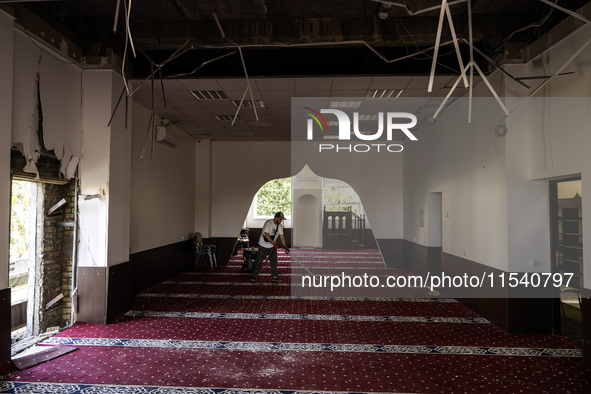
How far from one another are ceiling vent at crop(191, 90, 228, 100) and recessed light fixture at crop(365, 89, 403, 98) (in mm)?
2386

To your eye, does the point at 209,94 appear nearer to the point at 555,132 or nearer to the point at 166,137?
the point at 166,137

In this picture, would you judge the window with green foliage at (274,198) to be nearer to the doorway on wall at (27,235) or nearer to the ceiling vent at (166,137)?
the ceiling vent at (166,137)

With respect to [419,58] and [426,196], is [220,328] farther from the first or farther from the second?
[426,196]

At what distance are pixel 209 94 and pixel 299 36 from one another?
2.11 m

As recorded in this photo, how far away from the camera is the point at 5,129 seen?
3.82 meters

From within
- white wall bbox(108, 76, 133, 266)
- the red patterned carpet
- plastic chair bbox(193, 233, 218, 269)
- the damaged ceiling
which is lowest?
the red patterned carpet

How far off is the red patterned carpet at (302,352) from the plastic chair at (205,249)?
11.6 ft

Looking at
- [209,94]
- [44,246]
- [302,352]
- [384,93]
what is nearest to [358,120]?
[384,93]

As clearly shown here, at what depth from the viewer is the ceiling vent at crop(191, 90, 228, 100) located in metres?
6.46

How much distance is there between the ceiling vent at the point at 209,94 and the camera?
6.46m

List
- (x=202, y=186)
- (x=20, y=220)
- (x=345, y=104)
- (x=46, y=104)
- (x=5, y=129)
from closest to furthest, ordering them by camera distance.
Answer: (x=5, y=129) < (x=46, y=104) < (x=20, y=220) < (x=345, y=104) < (x=202, y=186)

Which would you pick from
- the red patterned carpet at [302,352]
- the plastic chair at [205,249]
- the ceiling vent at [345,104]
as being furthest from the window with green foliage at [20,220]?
the plastic chair at [205,249]

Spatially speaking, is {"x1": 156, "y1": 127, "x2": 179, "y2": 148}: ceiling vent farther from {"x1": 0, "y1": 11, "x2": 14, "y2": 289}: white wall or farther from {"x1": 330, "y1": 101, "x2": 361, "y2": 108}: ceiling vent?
{"x1": 0, "y1": 11, "x2": 14, "y2": 289}: white wall

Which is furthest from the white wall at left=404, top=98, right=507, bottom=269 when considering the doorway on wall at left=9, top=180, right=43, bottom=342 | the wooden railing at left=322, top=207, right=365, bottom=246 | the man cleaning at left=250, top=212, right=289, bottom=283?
the wooden railing at left=322, top=207, right=365, bottom=246
